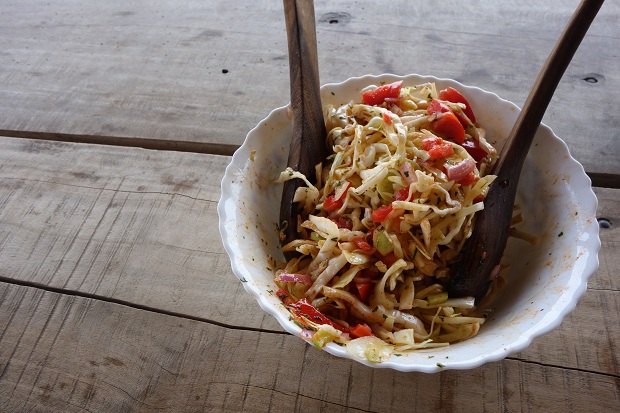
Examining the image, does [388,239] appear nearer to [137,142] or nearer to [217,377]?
[217,377]

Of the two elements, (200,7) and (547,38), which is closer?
(547,38)

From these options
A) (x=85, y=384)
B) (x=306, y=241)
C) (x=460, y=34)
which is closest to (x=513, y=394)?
(x=306, y=241)

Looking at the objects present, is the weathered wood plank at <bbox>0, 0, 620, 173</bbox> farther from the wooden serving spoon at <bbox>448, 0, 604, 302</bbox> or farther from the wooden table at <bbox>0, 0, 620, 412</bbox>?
the wooden serving spoon at <bbox>448, 0, 604, 302</bbox>

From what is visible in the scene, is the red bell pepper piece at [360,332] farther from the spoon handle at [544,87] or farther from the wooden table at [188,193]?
the spoon handle at [544,87]

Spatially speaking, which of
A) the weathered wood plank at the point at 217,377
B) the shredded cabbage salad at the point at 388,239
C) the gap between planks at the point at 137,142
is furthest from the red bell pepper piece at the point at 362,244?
the gap between planks at the point at 137,142

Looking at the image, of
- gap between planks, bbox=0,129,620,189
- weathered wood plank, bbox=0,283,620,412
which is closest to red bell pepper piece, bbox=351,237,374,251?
weathered wood plank, bbox=0,283,620,412

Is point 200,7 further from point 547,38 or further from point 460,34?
point 547,38
